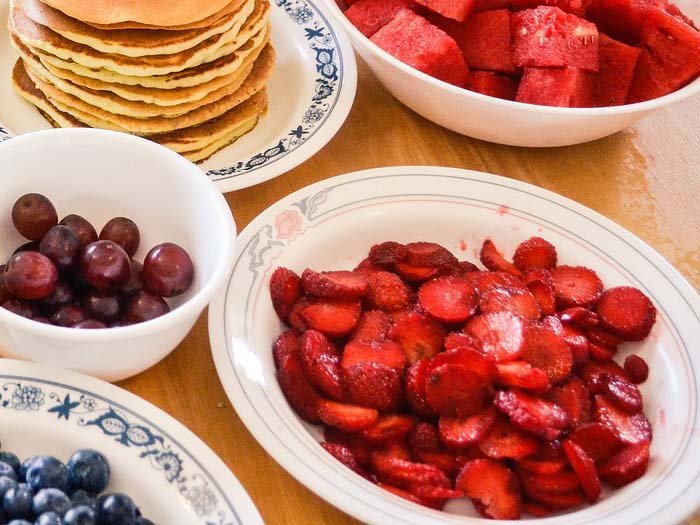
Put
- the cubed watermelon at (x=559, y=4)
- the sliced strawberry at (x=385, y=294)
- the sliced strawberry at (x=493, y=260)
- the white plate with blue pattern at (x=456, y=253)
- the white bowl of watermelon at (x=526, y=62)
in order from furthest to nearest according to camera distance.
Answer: the cubed watermelon at (x=559, y=4), the white bowl of watermelon at (x=526, y=62), the sliced strawberry at (x=493, y=260), the sliced strawberry at (x=385, y=294), the white plate with blue pattern at (x=456, y=253)

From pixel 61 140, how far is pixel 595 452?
79 centimetres

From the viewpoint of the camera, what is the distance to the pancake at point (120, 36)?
1.16 meters

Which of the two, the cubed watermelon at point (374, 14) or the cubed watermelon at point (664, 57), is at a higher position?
the cubed watermelon at point (664, 57)

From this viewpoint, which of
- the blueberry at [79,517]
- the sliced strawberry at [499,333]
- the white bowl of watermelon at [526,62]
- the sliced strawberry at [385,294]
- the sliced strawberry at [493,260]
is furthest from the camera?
the white bowl of watermelon at [526,62]

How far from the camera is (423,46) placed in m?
1.36

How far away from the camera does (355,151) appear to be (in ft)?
4.77

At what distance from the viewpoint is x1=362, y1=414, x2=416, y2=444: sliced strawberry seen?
956 mm

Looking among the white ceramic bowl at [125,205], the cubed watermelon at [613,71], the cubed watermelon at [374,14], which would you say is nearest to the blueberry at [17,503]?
the white ceramic bowl at [125,205]

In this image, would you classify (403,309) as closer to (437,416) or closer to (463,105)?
(437,416)

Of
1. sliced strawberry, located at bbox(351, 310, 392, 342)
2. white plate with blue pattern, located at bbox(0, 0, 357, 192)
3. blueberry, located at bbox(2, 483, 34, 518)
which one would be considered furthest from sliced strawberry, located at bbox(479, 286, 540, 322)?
blueberry, located at bbox(2, 483, 34, 518)

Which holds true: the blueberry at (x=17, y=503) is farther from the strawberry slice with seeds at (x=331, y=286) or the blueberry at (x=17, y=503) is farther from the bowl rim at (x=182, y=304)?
the strawberry slice with seeds at (x=331, y=286)

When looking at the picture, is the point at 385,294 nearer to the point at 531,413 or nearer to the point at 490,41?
the point at 531,413

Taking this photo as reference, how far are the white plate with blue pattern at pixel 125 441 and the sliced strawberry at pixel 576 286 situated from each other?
55cm

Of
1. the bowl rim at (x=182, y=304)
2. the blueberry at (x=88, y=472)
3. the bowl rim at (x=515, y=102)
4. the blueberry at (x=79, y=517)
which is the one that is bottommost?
the blueberry at (x=88, y=472)
